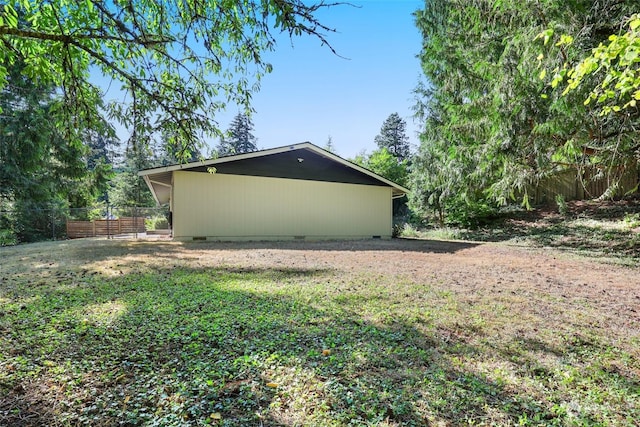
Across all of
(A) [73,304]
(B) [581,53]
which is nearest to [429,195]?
(B) [581,53]

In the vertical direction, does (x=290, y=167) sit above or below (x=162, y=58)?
above

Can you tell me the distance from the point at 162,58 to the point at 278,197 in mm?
8866

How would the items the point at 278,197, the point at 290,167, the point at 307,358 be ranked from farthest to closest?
the point at 290,167, the point at 278,197, the point at 307,358

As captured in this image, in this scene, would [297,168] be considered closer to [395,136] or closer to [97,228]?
[97,228]

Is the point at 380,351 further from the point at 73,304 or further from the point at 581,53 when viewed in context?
the point at 581,53

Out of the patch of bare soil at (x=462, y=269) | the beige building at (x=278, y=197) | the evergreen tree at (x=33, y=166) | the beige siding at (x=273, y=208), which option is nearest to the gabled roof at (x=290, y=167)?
the beige building at (x=278, y=197)

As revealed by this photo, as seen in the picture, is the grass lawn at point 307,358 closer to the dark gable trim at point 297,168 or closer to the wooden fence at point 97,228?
the dark gable trim at point 297,168

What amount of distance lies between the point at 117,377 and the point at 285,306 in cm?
184

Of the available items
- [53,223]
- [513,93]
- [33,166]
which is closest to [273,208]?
[513,93]

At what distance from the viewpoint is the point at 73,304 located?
3.49m

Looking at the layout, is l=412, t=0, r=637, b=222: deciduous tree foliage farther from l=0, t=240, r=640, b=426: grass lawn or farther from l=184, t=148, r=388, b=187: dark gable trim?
l=0, t=240, r=640, b=426: grass lawn

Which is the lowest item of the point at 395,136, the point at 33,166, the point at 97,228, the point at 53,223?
the point at 97,228

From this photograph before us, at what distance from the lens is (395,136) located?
37.6m

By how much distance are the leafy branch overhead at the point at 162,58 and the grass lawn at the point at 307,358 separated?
6.73ft
